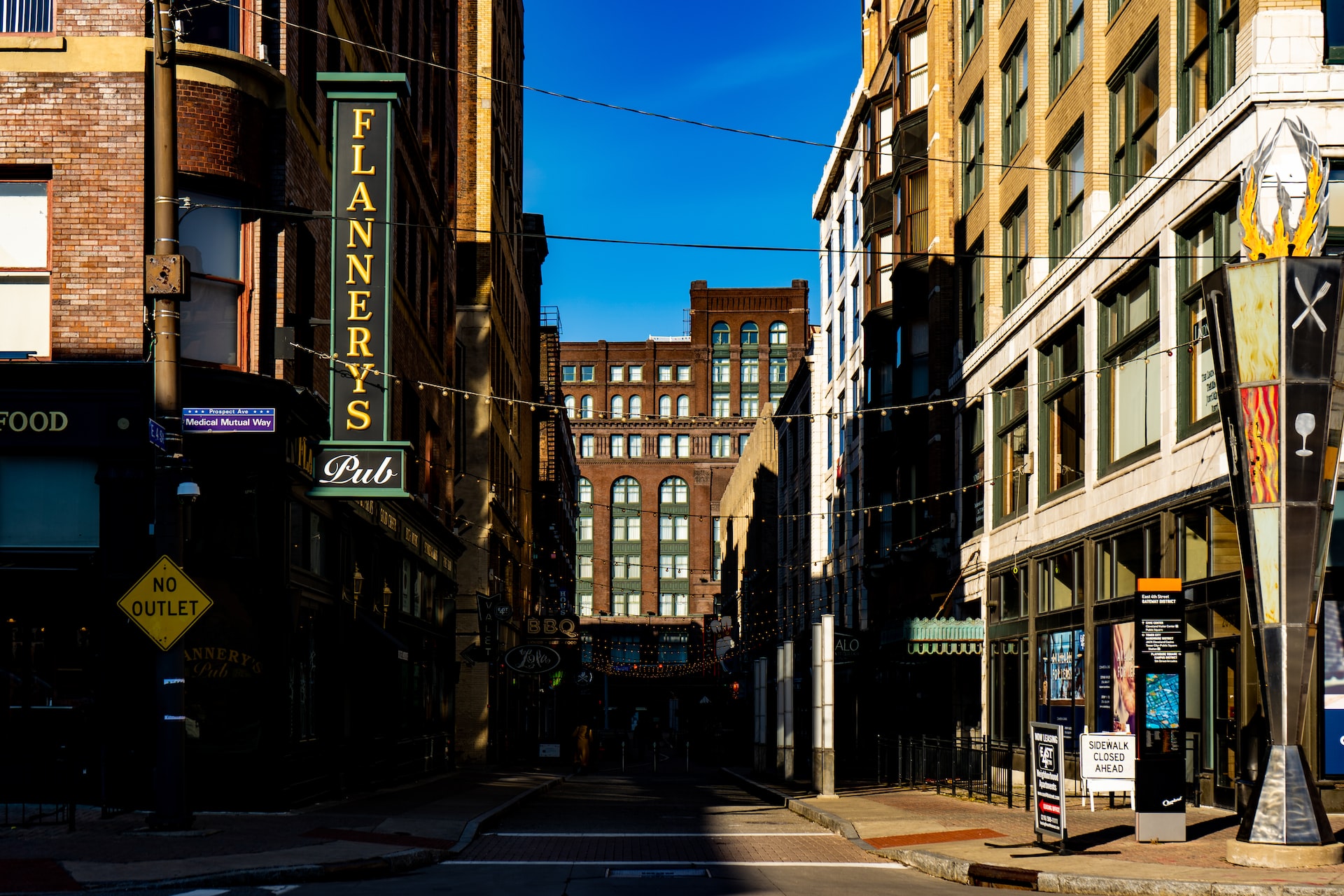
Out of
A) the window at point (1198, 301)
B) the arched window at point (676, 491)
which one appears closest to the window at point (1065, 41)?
the window at point (1198, 301)

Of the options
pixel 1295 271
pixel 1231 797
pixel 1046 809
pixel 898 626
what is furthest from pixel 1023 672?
pixel 1295 271

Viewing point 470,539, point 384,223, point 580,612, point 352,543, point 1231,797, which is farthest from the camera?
point 580,612

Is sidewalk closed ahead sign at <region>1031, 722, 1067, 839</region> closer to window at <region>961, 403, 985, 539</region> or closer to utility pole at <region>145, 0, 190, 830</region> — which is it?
utility pole at <region>145, 0, 190, 830</region>

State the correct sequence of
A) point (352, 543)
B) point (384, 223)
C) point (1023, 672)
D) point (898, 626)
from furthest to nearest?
1. point (898, 626)
2. point (1023, 672)
3. point (352, 543)
4. point (384, 223)

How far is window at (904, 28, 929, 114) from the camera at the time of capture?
143 feet

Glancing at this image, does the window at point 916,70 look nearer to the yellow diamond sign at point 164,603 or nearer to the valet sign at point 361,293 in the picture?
the valet sign at point 361,293

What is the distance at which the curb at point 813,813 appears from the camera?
1891 cm

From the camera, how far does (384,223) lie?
23.0m

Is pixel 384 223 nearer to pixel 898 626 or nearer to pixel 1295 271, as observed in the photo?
pixel 1295 271

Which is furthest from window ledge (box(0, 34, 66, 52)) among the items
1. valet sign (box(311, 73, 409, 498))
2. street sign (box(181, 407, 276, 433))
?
street sign (box(181, 407, 276, 433))

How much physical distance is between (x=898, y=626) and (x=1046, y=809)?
18241 mm

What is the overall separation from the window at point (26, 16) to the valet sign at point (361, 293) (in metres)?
3.69

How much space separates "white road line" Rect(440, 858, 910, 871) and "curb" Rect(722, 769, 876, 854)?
1.21m

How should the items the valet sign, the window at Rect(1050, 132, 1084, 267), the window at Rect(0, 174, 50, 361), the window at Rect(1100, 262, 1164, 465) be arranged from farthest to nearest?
the window at Rect(1050, 132, 1084, 267) < the window at Rect(1100, 262, 1164, 465) < the valet sign < the window at Rect(0, 174, 50, 361)
